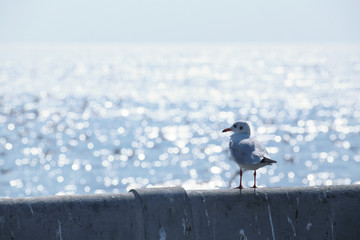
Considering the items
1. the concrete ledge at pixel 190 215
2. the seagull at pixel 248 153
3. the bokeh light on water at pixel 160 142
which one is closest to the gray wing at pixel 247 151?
the seagull at pixel 248 153

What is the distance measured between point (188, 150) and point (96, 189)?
14026mm

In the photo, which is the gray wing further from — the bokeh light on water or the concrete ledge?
the bokeh light on water

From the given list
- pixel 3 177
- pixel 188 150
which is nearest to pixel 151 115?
pixel 188 150

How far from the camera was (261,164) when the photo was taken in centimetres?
743

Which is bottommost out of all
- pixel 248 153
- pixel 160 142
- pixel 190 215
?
pixel 160 142

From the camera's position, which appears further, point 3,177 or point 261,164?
point 3,177

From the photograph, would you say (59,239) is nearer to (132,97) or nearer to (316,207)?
(316,207)

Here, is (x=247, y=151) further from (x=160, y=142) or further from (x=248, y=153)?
(x=160, y=142)

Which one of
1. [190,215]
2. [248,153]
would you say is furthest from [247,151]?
[190,215]

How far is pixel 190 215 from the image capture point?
6.53 m

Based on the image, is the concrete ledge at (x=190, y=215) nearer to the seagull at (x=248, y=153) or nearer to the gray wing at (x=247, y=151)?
the seagull at (x=248, y=153)

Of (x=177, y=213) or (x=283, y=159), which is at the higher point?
(x=177, y=213)

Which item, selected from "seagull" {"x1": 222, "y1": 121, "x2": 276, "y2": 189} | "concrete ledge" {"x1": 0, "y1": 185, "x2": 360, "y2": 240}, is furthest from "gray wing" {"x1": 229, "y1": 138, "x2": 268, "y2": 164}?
"concrete ledge" {"x1": 0, "y1": 185, "x2": 360, "y2": 240}

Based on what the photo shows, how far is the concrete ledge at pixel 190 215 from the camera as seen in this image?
237 inches
